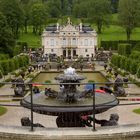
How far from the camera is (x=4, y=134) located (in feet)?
37.2

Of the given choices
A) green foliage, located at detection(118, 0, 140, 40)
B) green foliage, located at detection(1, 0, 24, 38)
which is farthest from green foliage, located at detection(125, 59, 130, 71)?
green foliage, located at detection(1, 0, 24, 38)

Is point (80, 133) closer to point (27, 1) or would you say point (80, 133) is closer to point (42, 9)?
point (42, 9)

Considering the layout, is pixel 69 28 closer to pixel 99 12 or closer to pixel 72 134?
pixel 99 12

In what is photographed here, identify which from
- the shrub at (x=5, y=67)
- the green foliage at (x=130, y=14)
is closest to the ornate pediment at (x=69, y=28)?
the green foliage at (x=130, y=14)

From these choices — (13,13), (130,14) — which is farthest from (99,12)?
(13,13)

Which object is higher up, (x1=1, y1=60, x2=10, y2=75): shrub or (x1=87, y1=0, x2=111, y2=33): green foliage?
(x1=87, y1=0, x2=111, y2=33): green foliage

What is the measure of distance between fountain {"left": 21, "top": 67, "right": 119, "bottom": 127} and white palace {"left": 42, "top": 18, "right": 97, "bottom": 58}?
81320 mm

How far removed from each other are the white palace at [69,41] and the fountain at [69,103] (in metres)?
81.3

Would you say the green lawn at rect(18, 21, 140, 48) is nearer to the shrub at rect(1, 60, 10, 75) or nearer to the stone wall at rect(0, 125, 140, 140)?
the shrub at rect(1, 60, 10, 75)

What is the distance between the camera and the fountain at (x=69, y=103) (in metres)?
11.9

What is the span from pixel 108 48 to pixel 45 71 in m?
37.0

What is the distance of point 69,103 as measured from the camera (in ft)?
40.5

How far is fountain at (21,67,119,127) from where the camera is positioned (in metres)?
11.9

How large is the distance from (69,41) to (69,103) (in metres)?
83.8
